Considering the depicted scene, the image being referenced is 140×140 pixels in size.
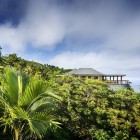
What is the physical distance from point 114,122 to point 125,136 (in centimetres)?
114

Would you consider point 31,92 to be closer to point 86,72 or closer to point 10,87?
point 10,87

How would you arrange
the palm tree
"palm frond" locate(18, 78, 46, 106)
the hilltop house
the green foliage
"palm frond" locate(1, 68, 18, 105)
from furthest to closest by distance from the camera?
the hilltop house < the green foliage < "palm frond" locate(1, 68, 18, 105) < "palm frond" locate(18, 78, 46, 106) < the palm tree

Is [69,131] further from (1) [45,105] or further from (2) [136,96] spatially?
(1) [45,105]

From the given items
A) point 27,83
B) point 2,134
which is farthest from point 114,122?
point 27,83

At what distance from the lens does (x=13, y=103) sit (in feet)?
34.4

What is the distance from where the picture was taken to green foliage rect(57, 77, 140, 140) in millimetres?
18312

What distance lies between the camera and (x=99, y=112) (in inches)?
728

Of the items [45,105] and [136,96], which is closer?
[45,105]

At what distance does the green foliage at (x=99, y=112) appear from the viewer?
18.3 metres

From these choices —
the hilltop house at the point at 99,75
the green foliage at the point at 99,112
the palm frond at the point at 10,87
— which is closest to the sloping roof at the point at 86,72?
the hilltop house at the point at 99,75

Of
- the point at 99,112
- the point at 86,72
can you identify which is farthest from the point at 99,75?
A: the point at 99,112

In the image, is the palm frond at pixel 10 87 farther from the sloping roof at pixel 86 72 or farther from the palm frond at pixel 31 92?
the sloping roof at pixel 86 72

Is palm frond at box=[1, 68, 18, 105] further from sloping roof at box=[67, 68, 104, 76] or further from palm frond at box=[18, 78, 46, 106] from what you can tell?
sloping roof at box=[67, 68, 104, 76]

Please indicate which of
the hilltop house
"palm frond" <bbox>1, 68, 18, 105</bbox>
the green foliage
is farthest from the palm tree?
the hilltop house
